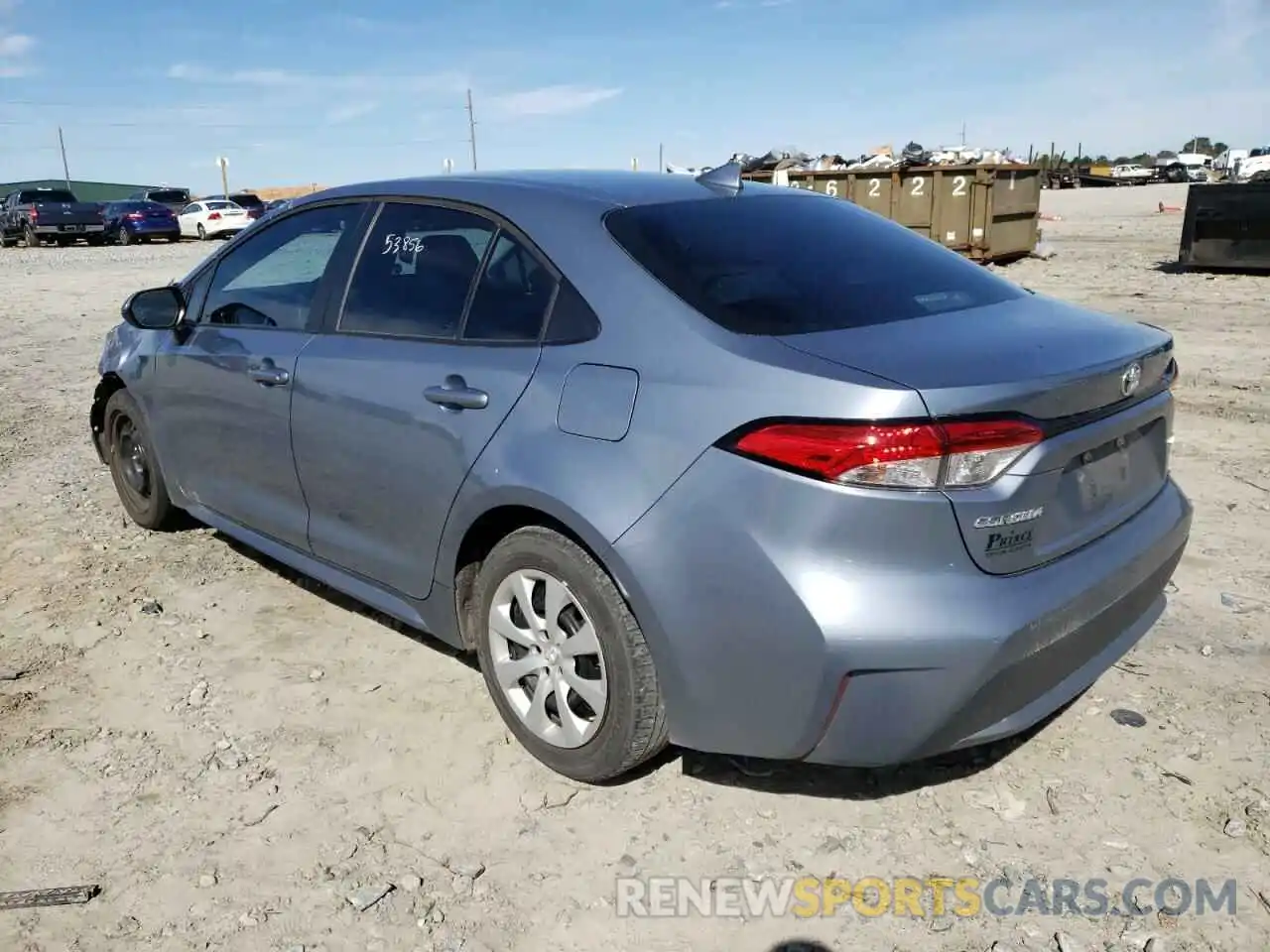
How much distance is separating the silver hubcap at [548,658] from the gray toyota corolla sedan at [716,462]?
11 millimetres

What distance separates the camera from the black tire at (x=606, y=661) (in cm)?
263

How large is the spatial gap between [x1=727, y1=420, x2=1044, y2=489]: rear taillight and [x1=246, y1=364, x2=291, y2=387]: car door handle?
2.10 m

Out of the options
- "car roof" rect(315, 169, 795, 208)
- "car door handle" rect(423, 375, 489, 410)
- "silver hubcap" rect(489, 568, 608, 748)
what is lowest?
"silver hubcap" rect(489, 568, 608, 748)

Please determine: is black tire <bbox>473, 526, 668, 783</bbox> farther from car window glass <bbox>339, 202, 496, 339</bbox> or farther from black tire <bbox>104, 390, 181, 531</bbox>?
black tire <bbox>104, 390, 181, 531</bbox>

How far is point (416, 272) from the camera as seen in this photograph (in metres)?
3.34

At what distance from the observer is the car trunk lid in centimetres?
227

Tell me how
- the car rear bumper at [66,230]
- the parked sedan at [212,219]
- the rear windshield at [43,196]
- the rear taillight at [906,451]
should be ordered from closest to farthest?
the rear taillight at [906,451], the car rear bumper at [66,230], the rear windshield at [43,196], the parked sedan at [212,219]

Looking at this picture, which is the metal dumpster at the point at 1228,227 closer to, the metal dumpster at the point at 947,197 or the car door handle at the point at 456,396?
the metal dumpster at the point at 947,197

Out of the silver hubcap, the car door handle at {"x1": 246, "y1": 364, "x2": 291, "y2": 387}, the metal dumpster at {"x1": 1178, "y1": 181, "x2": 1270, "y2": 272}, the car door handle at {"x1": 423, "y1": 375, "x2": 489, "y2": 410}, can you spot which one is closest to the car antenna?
the car door handle at {"x1": 423, "y1": 375, "x2": 489, "y2": 410}

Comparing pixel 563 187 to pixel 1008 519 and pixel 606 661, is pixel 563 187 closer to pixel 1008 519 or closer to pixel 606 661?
pixel 606 661

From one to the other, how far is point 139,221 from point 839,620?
32.8 m

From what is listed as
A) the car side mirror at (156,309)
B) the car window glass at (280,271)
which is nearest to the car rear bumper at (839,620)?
the car window glass at (280,271)

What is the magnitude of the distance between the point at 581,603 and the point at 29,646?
2.49 meters

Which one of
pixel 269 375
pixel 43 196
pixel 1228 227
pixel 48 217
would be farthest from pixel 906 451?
pixel 43 196
